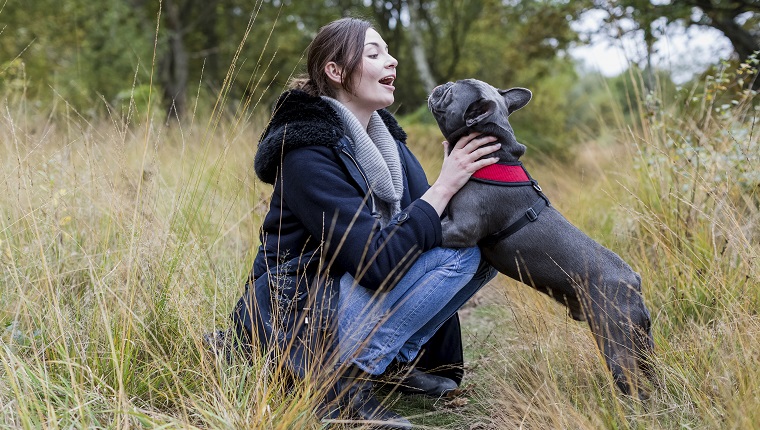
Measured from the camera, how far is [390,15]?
46.6 feet

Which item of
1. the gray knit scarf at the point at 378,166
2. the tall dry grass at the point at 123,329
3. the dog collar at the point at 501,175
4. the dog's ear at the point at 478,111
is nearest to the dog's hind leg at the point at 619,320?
the dog collar at the point at 501,175

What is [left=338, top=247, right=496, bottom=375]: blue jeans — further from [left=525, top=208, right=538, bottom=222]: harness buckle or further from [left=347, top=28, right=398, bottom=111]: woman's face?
[left=347, top=28, right=398, bottom=111]: woman's face

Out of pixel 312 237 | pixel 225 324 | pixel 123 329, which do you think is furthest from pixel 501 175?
pixel 123 329

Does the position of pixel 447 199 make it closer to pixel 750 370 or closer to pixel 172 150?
pixel 750 370

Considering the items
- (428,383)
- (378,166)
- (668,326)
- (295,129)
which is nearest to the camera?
(295,129)

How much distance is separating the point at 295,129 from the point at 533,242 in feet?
2.98

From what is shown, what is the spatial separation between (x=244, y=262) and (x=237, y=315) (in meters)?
0.77

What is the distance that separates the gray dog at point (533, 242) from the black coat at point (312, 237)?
6.6 inches

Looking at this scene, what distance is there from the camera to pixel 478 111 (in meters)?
2.32

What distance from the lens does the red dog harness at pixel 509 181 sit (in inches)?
88.3

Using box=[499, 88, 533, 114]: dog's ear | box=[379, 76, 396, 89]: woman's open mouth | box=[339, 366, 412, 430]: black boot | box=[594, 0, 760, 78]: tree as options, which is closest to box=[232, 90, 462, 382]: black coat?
box=[339, 366, 412, 430]: black boot

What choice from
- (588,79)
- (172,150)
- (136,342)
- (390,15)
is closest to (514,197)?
(136,342)

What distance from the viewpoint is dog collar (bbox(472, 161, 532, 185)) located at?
2277 millimetres

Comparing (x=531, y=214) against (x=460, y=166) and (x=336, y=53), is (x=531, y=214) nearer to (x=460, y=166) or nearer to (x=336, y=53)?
(x=460, y=166)
